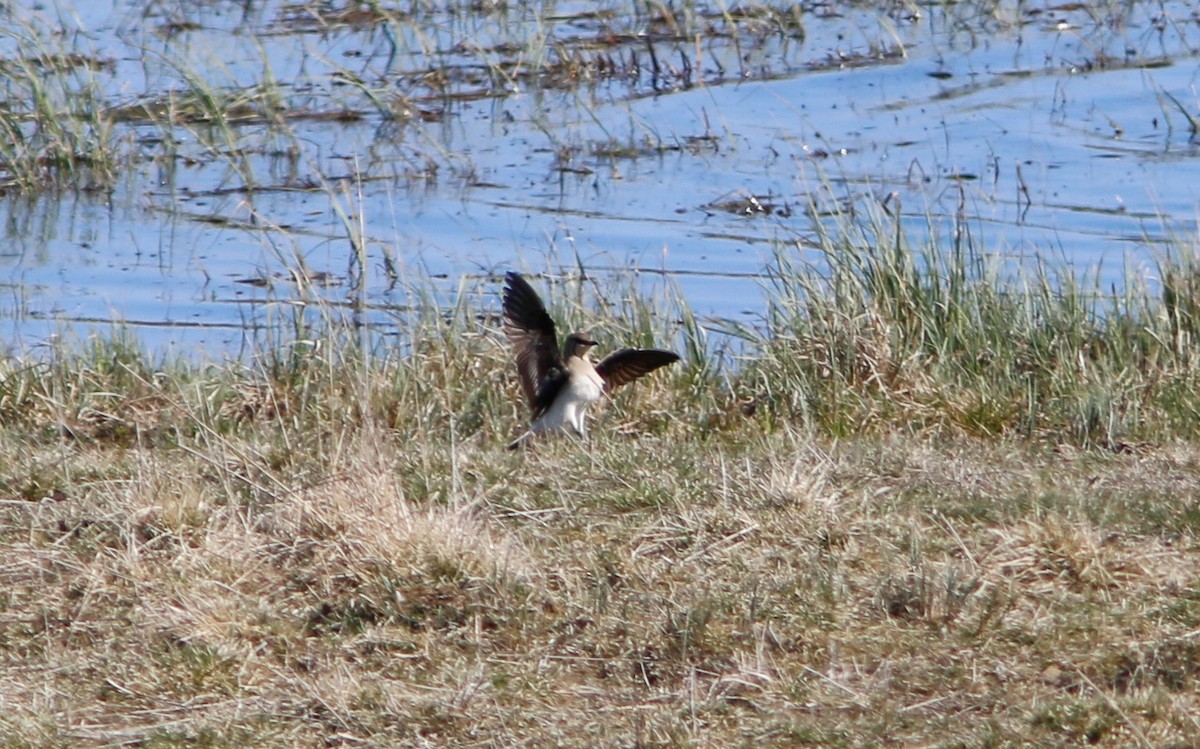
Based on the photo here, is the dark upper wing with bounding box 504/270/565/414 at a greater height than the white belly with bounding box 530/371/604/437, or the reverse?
the dark upper wing with bounding box 504/270/565/414

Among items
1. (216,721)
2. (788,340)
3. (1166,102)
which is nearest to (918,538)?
(216,721)

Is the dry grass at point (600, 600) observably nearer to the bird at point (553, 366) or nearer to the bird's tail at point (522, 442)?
the bird's tail at point (522, 442)

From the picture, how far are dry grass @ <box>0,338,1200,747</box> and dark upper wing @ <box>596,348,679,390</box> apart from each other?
1.14 m

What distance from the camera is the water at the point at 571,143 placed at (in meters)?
11.1

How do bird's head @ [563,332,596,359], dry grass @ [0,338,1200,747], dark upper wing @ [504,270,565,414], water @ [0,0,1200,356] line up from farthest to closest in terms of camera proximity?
water @ [0,0,1200,356] → bird's head @ [563,332,596,359] → dark upper wing @ [504,270,565,414] → dry grass @ [0,338,1200,747]

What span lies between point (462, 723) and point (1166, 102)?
11788mm

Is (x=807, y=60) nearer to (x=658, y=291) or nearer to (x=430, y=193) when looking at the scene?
(x=430, y=193)

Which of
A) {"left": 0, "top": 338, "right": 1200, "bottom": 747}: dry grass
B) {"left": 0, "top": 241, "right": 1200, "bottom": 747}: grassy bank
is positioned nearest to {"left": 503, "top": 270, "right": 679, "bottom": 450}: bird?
{"left": 0, "top": 241, "right": 1200, "bottom": 747}: grassy bank

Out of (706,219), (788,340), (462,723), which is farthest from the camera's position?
(706,219)

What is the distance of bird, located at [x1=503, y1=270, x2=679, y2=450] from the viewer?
636cm

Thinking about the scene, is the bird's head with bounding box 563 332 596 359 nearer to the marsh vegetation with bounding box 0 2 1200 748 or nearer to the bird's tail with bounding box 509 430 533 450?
the marsh vegetation with bounding box 0 2 1200 748

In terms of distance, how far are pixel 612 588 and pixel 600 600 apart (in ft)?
0.37

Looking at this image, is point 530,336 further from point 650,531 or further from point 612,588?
point 612,588

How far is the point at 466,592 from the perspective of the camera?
4.35m
